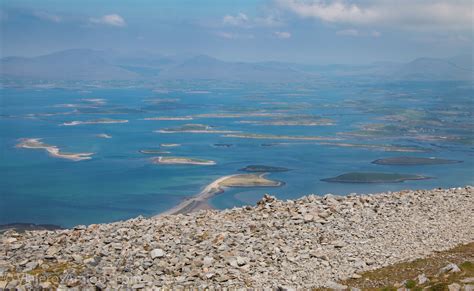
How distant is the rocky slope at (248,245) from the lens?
15.6 m

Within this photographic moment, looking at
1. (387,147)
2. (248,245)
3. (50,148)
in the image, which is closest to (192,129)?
(50,148)

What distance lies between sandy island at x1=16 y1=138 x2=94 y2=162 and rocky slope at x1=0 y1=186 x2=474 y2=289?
80.5m

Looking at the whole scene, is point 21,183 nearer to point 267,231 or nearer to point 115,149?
point 115,149

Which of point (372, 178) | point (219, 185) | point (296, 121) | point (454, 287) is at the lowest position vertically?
point (219, 185)

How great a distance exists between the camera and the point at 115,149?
108 metres

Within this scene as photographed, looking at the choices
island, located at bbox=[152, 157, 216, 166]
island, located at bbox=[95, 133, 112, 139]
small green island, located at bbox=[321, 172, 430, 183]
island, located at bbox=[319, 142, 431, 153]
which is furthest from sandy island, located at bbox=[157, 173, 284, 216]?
island, located at bbox=[95, 133, 112, 139]

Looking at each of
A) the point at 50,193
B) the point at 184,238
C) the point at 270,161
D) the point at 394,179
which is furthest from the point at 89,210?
the point at 184,238

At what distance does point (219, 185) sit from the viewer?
74.3 metres

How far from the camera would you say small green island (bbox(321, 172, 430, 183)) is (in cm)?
7712

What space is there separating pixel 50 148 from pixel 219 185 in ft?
161

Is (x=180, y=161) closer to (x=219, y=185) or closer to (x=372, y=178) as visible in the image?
(x=219, y=185)

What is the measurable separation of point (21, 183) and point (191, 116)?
90.8 metres

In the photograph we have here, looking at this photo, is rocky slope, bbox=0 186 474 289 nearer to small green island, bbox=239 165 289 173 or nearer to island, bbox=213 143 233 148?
small green island, bbox=239 165 289 173

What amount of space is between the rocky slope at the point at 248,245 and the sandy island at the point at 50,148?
80.5 metres
